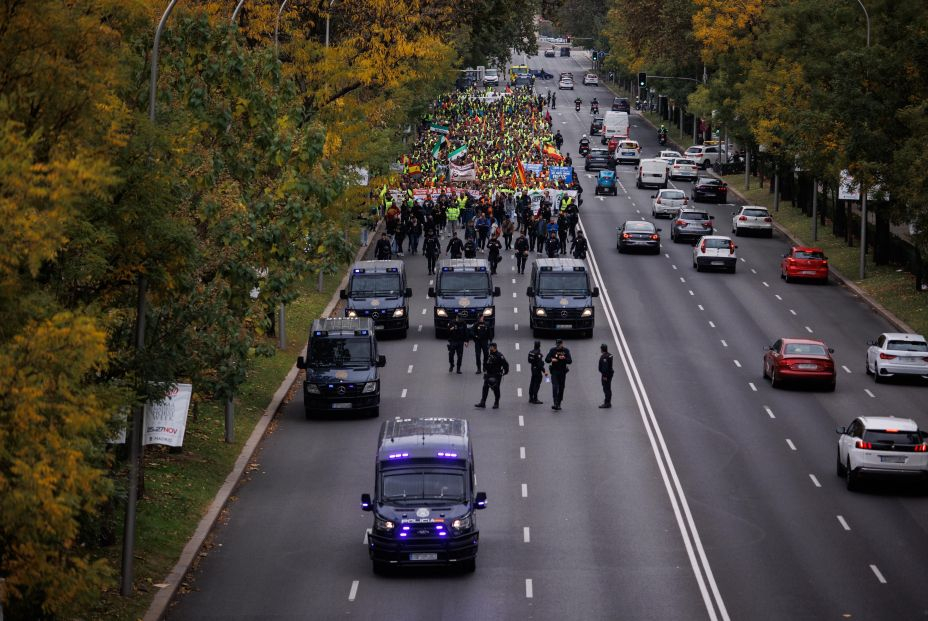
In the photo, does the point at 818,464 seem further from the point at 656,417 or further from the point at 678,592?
the point at 678,592

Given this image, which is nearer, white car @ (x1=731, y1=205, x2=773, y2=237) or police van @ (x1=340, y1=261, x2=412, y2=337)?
police van @ (x1=340, y1=261, x2=412, y2=337)

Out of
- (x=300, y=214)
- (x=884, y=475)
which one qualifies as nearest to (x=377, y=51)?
(x=300, y=214)

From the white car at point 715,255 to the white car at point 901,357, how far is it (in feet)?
59.2

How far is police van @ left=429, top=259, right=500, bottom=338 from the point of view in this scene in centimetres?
4850

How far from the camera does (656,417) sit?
Answer: 3906 centimetres

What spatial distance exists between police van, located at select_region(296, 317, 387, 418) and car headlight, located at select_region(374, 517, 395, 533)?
1221 centimetres

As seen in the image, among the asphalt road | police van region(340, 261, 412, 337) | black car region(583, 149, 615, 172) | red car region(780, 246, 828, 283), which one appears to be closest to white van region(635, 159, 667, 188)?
black car region(583, 149, 615, 172)

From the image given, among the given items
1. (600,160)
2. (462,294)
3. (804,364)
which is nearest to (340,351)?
(462,294)

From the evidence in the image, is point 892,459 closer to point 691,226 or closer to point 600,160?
point 691,226

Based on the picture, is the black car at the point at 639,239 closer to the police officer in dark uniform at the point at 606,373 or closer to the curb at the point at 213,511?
the curb at the point at 213,511

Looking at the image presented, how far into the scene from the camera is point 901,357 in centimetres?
4325

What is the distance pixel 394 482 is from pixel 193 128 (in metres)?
6.81

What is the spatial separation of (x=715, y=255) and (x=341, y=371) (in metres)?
25.8

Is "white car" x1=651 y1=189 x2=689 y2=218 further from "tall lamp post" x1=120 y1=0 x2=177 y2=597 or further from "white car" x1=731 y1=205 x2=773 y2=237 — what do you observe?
"tall lamp post" x1=120 y1=0 x2=177 y2=597
